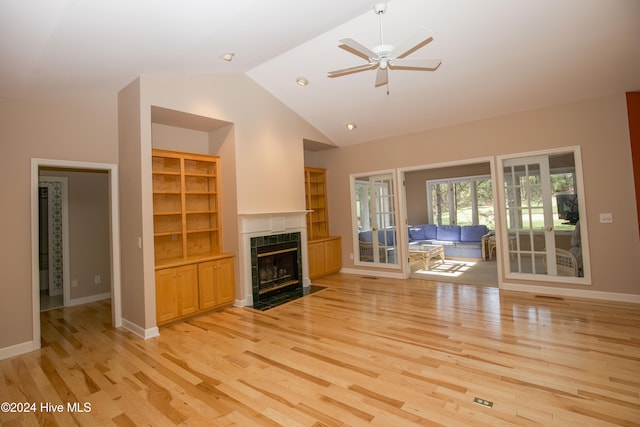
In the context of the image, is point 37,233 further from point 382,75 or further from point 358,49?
point 382,75

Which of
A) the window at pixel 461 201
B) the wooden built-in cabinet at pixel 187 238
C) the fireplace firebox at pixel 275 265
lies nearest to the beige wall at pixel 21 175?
the wooden built-in cabinet at pixel 187 238

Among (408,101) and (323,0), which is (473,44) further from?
(323,0)

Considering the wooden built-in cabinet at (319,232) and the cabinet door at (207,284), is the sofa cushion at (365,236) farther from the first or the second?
the cabinet door at (207,284)

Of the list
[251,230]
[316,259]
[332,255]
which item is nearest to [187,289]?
[251,230]

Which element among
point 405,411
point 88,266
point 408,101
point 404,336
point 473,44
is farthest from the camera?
point 88,266

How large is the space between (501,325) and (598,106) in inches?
130

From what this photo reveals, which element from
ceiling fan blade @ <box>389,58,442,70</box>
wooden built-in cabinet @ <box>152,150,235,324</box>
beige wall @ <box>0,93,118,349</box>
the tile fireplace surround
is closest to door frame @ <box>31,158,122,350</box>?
beige wall @ <box>0,93,118,349</box>

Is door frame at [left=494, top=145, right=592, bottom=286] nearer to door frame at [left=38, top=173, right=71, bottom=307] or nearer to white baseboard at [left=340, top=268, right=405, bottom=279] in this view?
white baseboard at [left=340, top=268, right=405, bottom=279]

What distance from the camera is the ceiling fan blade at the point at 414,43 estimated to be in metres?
2.48

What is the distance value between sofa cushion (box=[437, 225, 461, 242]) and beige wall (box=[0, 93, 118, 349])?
8.38m

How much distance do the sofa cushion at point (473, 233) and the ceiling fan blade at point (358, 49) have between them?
22.4ft

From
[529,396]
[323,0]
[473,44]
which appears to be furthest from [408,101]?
[529,396]

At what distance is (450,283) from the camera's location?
5.51m

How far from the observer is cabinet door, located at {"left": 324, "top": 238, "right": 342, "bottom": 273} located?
6518 millimetres
